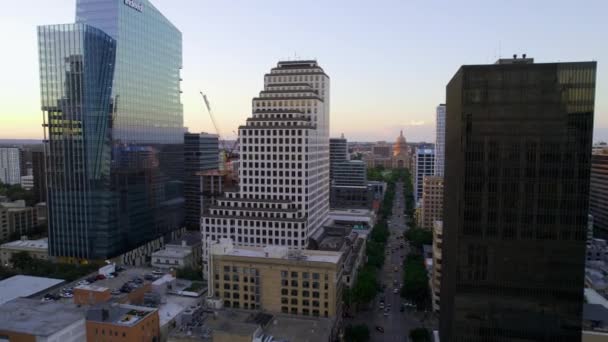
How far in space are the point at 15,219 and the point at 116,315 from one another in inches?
5293

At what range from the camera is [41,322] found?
2977 inches

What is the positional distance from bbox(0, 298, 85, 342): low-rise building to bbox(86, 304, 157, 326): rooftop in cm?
336

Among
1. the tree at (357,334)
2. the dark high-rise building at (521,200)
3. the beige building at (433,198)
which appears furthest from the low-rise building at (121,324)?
the beige building at (433,198)

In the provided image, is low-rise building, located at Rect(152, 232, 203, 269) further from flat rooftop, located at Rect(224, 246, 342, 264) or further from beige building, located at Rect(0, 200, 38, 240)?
beige building, located at Rect(0, 200, 38, 240)

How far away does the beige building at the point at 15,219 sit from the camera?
17500 cm

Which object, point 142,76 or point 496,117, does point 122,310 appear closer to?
point 496,117

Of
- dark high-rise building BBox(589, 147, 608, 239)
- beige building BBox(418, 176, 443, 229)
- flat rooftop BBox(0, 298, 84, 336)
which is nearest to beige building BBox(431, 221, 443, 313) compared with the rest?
flat rooftop BBox(0, 298, 84, 336)

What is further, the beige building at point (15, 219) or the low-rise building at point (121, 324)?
the beige building at point (15, 219)

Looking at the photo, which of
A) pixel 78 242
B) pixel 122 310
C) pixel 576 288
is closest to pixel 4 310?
pixel 122 310

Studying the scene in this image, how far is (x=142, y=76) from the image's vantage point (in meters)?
152

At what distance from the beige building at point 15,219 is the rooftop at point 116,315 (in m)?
129

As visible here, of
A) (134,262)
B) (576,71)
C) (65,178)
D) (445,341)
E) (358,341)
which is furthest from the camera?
(134,262)

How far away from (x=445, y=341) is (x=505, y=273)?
718 inches

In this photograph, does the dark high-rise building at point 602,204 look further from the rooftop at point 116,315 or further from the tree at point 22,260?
the tree at point 22,260
